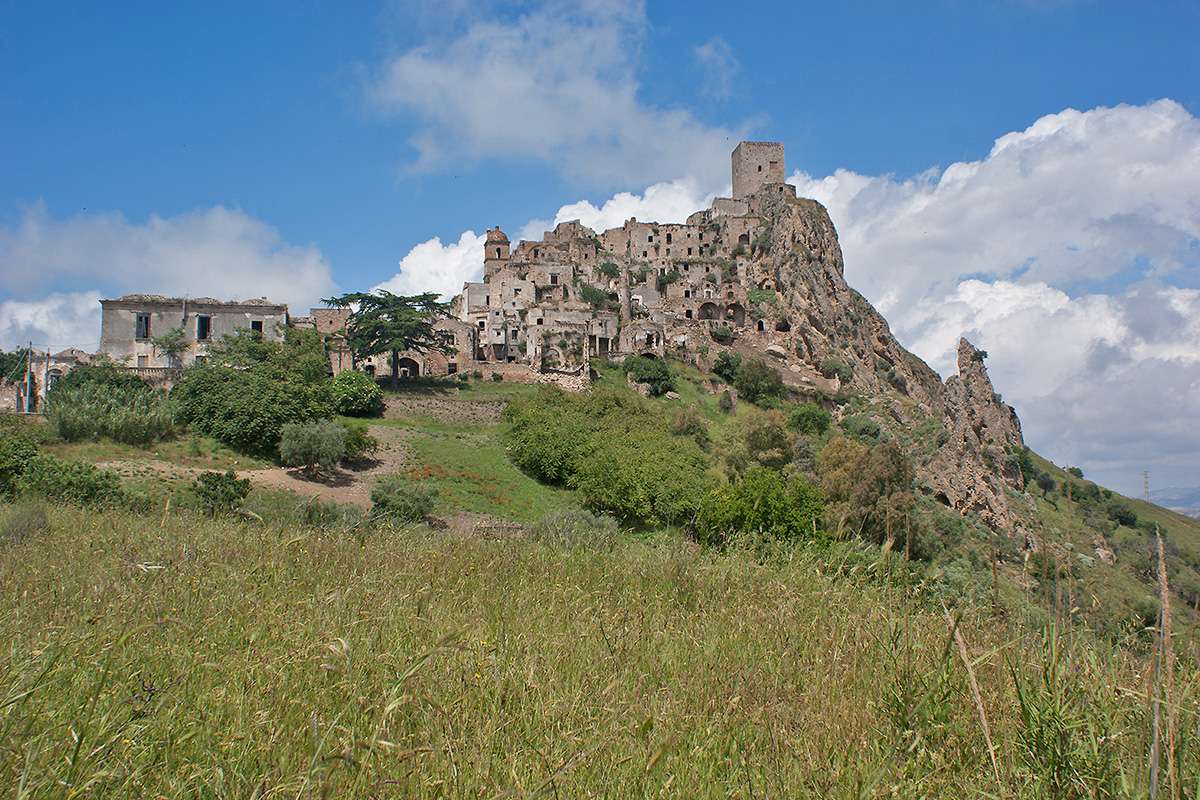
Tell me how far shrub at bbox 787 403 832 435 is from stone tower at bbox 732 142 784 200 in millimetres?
38555

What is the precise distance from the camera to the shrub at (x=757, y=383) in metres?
53.4

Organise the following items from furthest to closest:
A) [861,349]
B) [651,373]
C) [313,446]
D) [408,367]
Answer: [861,349]
[408,367]
[651,373]
[313,446]

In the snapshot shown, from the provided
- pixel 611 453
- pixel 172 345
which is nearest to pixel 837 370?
pixel 611 453

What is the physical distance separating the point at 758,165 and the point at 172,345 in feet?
194

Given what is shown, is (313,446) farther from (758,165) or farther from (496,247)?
(758,165)

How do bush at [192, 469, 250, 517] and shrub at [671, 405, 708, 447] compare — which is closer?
bush at [192, 469, 250, 517]

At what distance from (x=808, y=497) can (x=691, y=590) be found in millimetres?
22253

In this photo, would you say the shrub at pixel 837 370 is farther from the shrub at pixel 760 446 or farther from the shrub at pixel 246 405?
the shrub at pixel 246 405

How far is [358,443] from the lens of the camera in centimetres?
3366

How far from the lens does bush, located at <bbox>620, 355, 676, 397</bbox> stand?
166ft

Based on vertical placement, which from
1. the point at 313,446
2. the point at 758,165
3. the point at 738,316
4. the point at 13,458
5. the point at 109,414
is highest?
the point at 758,165

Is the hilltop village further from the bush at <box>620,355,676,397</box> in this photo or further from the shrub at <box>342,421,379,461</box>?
the shrub at <box>342,421,379,461</box>

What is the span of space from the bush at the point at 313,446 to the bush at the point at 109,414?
5266mm

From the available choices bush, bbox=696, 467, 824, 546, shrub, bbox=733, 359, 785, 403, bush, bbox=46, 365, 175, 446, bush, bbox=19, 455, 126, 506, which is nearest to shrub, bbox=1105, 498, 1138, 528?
shrub, bbox=733, 359, 785, 403
